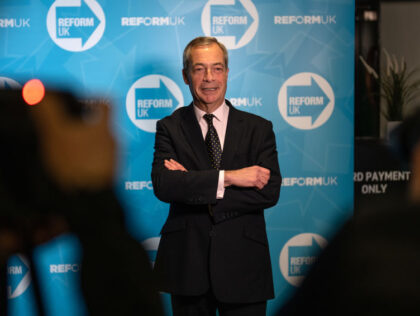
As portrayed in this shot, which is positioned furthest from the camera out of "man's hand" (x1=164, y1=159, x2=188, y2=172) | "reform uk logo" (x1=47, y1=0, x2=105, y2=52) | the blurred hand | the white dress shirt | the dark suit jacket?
"reform uk logo" (x1=47, y1=0, x2=105, y2=52)

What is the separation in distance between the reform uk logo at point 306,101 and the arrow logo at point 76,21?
4.96ft

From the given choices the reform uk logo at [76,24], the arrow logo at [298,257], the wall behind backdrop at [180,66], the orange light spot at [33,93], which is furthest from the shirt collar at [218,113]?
the orange light spot at [33,93]

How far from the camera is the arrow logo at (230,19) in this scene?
3705 mm

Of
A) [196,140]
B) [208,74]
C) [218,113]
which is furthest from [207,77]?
[196,140]

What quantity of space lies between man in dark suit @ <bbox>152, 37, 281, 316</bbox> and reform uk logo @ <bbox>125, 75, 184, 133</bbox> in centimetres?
95

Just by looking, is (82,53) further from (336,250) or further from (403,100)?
(336,250)

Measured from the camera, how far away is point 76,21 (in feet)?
12.2

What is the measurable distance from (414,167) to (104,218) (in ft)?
1.81

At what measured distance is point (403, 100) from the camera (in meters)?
3.97

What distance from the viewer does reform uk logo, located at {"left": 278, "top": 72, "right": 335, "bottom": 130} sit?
3752 mm

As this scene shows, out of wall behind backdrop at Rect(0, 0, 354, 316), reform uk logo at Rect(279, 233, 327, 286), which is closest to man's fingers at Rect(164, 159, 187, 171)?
wall behind backdrop at Rect(0, 0, 354, 316)

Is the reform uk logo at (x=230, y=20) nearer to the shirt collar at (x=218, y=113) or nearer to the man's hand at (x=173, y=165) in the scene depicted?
the shirt collar at (x=218, y=113)

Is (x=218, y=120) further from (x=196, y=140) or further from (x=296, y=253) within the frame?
(x=296, y=253)

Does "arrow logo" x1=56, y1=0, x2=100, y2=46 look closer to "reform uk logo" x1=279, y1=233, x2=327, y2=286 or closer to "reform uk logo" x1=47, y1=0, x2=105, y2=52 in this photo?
"reform uk logo" x1=47, y1=0, x2=105, y2=52
